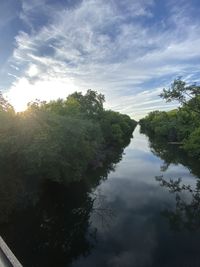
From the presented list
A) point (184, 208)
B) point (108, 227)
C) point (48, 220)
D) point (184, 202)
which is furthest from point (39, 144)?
point (184, 202)

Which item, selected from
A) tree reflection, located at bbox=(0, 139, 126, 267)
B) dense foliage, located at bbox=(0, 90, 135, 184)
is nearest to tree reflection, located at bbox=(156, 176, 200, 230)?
tree reflection, located at bbox=(0, 139, 126, 267)

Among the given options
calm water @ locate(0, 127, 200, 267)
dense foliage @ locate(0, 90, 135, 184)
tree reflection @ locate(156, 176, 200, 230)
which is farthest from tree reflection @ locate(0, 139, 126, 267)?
tree reflection @ locate(156, 176, 200, 230)

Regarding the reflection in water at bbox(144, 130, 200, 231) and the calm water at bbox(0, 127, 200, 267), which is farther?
the reflection in water at bbox(144, 130, 200, 231)

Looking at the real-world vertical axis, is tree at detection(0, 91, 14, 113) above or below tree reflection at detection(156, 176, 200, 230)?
above

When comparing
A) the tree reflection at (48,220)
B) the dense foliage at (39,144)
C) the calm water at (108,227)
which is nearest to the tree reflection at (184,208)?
the calm water at (108,227)

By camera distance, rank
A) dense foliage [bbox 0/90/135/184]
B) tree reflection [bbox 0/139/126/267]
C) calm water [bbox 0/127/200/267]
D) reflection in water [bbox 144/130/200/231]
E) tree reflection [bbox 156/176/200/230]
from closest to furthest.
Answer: calm water [bbox 0/127/200/267], tree reflection [bbox 0/139/126/267], tree reflection [bbox 156/176/200/230], reflection in water [bbox 144/130/200/231], dense foliage [bbox 0/90/135/184]

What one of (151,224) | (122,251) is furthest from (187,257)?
(151,224)

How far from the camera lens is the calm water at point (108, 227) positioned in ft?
48.1

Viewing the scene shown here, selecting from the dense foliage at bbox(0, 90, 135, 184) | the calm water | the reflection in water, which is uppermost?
the dense foliage at bbox(0, 90, 135, 184)

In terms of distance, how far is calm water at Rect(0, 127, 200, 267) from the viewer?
14656 millimetres

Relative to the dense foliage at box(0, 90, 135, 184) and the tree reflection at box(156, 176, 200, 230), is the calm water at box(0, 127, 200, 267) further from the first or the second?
the dense foliage at box(0, 90, 135, 184)

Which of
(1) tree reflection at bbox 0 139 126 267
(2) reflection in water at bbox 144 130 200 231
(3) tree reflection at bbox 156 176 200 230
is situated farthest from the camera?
(2) reflection in water at bbox 144 130 200 231

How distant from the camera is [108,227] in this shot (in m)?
18.7

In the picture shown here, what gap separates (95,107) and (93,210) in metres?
37.7
